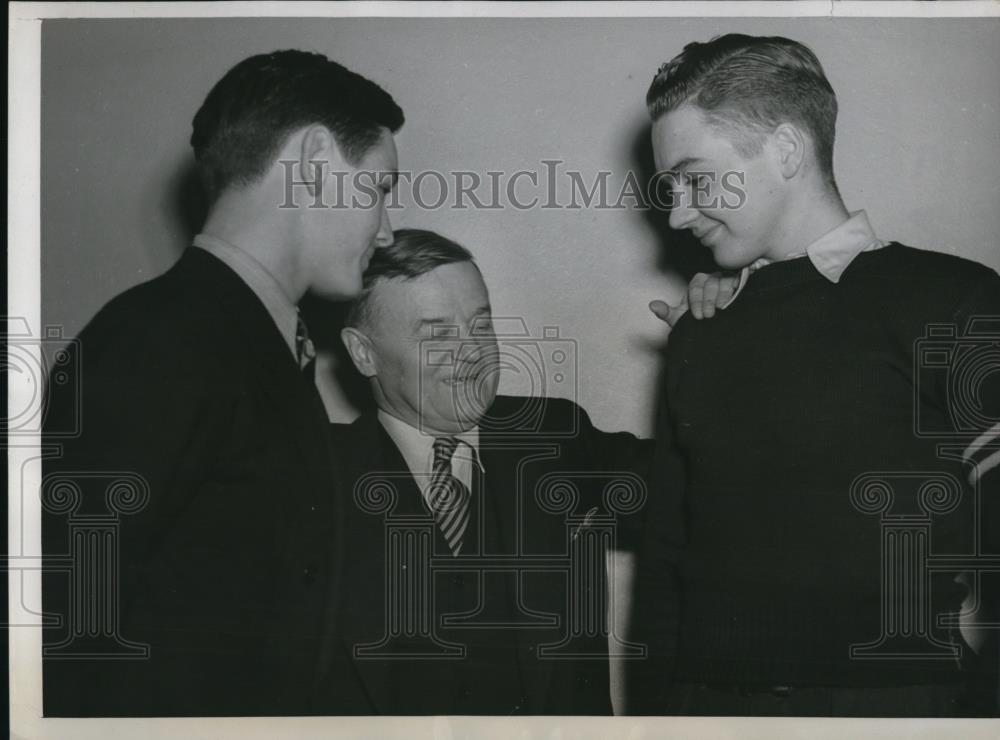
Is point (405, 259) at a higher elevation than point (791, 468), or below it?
higher

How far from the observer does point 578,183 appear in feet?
7.06

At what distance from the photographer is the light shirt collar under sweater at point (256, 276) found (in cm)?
212

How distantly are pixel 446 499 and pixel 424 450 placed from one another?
11cm

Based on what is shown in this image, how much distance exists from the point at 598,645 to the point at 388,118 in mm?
1213

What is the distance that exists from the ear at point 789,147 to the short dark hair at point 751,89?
0.02 meters

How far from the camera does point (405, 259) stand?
2129 millimetres

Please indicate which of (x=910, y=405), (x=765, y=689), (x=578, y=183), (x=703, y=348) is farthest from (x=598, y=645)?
(x=578, y=183)

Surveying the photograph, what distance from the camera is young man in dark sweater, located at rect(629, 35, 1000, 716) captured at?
208 cm

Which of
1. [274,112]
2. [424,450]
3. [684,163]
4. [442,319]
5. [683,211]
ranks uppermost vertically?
[274,112]

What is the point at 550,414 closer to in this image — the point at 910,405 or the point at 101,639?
the point at 910,405

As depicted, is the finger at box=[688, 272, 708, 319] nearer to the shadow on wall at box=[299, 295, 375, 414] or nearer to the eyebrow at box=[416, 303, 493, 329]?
the eyebrow at box=[416, 303, 493, 329]

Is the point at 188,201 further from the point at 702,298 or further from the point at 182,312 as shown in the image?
the point at 702,298

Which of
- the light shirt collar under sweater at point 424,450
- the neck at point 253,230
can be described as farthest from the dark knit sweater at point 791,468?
the neck at point 253,230

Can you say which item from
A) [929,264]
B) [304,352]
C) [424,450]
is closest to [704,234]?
[929,264]
